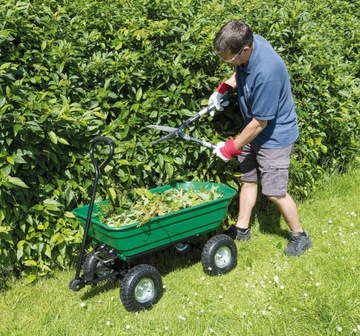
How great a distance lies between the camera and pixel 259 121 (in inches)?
148

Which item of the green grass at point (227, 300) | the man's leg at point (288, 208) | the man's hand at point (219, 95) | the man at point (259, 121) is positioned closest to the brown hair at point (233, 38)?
the man at point (259, 121)

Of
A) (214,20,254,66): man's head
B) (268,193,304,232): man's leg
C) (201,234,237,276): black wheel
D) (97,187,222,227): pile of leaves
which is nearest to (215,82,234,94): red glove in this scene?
A: (214,20,254,66): man's head

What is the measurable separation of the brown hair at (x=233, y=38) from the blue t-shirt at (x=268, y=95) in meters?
0.17

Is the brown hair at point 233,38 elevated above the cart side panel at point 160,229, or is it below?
above

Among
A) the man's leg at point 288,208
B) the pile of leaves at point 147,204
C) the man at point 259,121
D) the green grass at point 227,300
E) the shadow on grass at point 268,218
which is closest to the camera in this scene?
the green grass at point 227,300

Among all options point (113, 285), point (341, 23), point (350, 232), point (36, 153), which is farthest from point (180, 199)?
point (341, 23)

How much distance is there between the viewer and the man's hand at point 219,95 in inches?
160

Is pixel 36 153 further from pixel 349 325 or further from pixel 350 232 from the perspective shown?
pixel 350 232

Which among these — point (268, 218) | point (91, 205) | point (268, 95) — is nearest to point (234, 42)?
point (268, 95)

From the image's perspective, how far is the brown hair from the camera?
3.56 m

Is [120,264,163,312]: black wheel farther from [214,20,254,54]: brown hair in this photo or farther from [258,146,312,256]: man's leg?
[214,20,254,54]: brown hair

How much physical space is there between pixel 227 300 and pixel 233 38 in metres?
1.93

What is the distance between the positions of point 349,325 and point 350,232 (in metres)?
1.56

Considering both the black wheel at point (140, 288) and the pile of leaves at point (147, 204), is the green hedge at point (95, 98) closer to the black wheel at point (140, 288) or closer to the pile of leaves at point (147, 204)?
the pile of leaves at point (147, 204)
